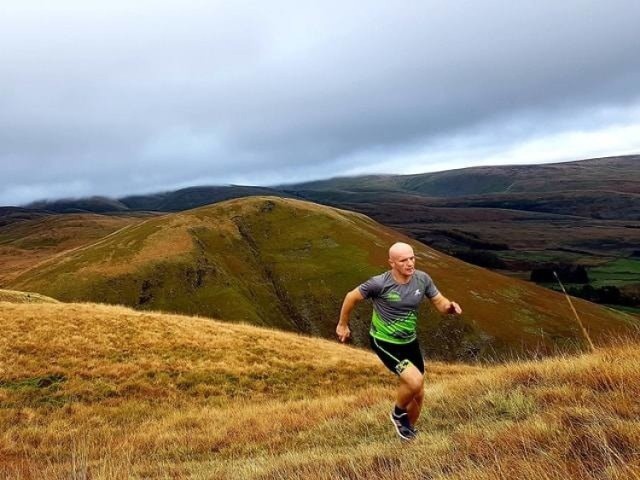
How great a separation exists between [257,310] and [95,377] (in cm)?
9186

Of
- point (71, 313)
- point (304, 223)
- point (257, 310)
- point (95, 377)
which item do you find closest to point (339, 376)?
point (95, 377)

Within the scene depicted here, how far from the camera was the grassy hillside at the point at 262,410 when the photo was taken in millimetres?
5953

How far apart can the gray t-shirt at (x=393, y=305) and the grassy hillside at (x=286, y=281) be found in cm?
9046

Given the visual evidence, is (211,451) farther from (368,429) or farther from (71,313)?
(71,313)

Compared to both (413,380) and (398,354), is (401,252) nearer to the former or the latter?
(398,354)

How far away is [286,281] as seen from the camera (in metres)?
122

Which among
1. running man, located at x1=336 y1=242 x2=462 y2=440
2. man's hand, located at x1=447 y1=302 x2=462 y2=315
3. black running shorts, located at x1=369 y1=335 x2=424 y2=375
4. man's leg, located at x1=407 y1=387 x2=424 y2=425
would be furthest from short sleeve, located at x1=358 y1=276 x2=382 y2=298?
man's leg, located at x1=407 y1=387 x2=424 y2=425

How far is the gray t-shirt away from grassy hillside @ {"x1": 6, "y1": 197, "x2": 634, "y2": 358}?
9046 cm

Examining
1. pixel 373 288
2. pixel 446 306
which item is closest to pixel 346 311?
pixel 373 288

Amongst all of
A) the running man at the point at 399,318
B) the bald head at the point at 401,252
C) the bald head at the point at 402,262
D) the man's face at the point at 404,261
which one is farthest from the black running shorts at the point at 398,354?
the bald head at the point at 401,252

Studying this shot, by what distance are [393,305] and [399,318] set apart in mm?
238

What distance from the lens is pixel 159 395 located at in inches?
695

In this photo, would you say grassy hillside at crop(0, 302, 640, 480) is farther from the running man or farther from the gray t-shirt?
the gray t-shirt

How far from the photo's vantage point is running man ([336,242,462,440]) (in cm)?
821
